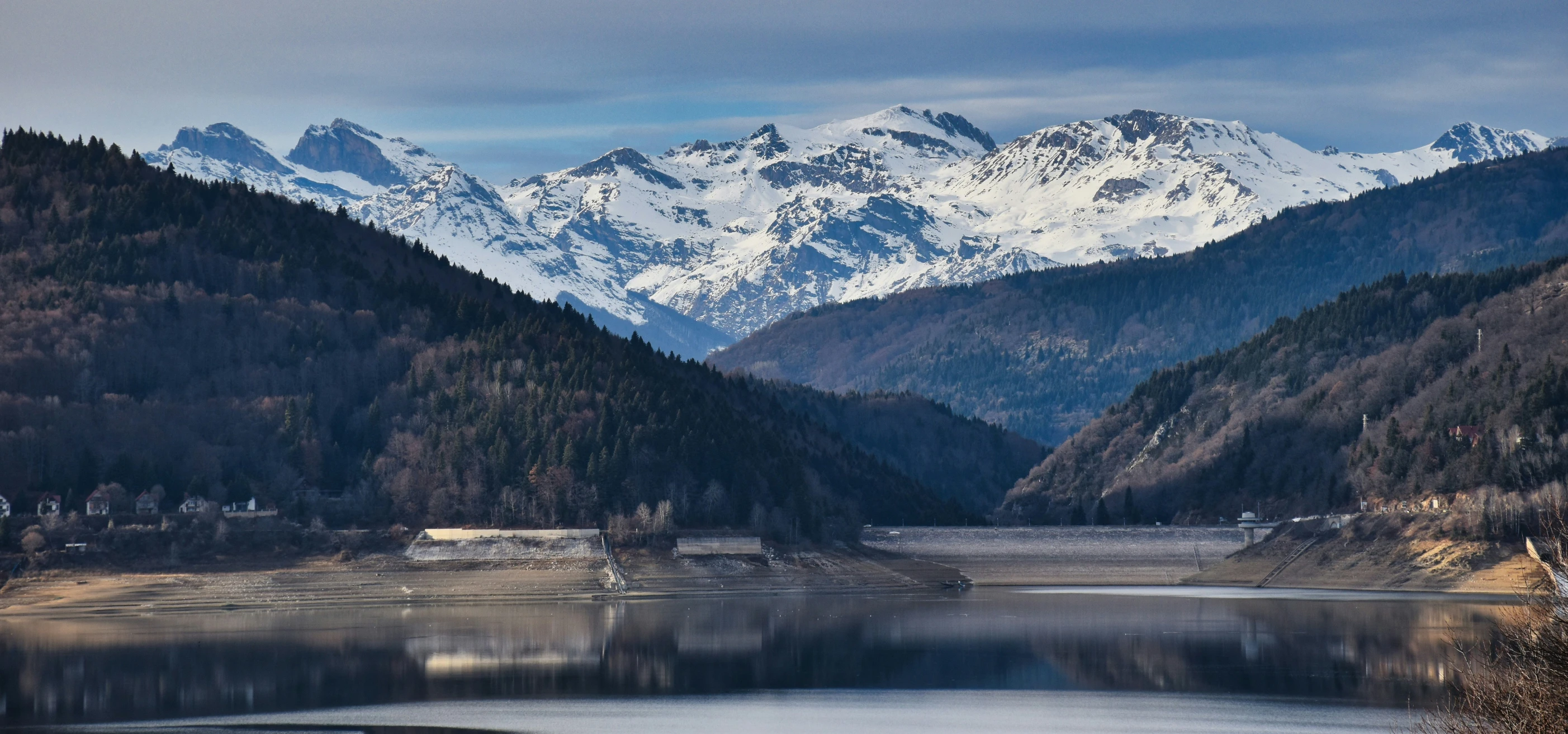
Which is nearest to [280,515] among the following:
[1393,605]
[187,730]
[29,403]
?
[29,403]

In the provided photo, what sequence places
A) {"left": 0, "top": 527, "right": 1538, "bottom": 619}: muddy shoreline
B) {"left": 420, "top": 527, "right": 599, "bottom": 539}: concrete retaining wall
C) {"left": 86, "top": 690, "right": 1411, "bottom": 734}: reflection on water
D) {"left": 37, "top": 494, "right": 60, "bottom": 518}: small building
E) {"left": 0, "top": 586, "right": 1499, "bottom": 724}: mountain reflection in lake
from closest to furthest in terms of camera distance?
1. {"left": 86, "top": 690, "right": 1411, "bottom": 734}: reflection on water
2. {"left": 0, "top": 586, "right": 1499, "bottom": 724}: mountain reflection in lake
3. {"left": 0, "top": 527, "right": 1538, "bottom": 619}: muddy shoreline
4. {"left": 37, "top": 494, "right": 60, "bottom": 518}: small building
5. {"left": 420, "top": 527, "right": 599, "bottom": 539}: concrete retaining wall

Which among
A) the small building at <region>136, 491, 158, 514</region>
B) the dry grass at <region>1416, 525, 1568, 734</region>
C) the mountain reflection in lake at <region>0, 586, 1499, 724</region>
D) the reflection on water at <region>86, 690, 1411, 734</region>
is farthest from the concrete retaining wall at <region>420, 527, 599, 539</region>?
the dry grass at <region>1416, 525, 1568, 734</region>

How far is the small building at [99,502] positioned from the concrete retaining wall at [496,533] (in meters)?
29.6

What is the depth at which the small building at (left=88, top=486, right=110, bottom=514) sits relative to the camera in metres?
182

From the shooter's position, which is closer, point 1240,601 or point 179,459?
→ point 1240,601

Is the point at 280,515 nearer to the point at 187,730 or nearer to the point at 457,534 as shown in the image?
the point at 457,534

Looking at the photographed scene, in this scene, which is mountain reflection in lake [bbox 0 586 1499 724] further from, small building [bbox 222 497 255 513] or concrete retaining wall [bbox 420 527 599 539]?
small building [bbox 222 497 255 513]

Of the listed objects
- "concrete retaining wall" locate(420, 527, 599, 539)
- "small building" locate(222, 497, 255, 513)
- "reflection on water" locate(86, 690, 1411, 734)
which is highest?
"small building" locate(222, 497, 255, 513)

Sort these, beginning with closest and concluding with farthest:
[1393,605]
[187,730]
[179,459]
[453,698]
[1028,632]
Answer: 1. [187,730]
2. [453,698]
3. [1028,632]
4. [1393,605]
5. [179,459]

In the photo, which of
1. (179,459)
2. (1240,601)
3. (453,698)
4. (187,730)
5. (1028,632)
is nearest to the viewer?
(187,730)

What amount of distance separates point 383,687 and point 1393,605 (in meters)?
94.9

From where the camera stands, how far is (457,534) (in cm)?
19025

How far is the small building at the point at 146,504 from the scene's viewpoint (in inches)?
7288

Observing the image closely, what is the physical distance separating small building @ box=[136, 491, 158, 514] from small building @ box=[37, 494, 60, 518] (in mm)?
7221
